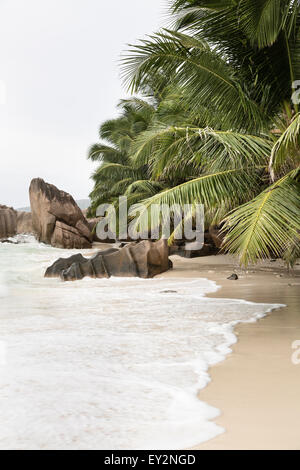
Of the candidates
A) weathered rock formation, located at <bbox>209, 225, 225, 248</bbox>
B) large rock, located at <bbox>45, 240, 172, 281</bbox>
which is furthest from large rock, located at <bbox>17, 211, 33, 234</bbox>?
large rock, located at <bbox>45, 240, 172, 281</bbox>

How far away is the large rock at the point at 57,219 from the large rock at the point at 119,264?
545 inches

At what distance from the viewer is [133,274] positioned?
1079 centimetres

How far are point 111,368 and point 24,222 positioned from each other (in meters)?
27.7

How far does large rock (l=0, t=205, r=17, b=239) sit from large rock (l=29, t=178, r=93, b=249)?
426 cm

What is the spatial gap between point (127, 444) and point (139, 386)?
0.89 metres

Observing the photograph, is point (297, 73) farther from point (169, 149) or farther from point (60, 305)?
point (60, 305)

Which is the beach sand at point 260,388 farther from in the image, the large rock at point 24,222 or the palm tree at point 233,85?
the large rock at point 24,222

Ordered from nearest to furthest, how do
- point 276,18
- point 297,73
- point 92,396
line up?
1. point 92,396
2. point 276,18
3. point 297,73

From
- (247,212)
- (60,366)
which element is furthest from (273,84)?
(60,366)

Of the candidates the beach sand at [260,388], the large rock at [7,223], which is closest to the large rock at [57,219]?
the large rock at [7,223]

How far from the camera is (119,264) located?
36.0ft

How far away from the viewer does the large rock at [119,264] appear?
10.6 meters

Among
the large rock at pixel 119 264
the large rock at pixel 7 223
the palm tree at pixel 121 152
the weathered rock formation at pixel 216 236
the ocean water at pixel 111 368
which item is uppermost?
the palm tree at pixel 121 152
